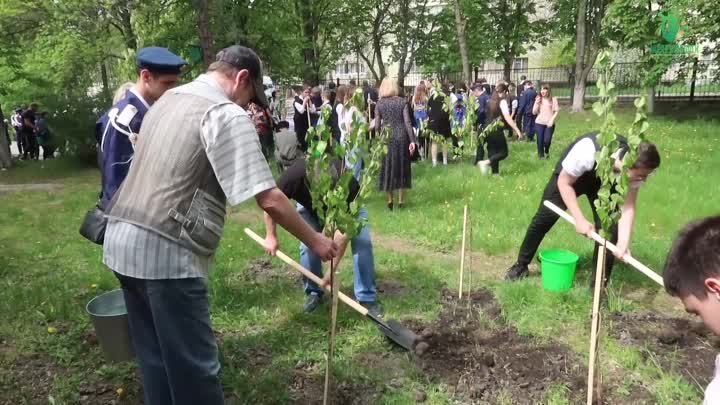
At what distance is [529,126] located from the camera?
13484 mm

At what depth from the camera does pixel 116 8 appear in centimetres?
1478

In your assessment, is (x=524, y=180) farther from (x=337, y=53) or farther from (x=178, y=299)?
(x=337, y=53)

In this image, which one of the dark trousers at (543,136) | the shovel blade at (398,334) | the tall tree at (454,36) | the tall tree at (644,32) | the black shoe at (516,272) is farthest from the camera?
the tall tree at (454,36)

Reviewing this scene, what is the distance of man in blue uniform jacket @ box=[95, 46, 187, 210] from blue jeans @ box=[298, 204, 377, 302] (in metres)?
1.45

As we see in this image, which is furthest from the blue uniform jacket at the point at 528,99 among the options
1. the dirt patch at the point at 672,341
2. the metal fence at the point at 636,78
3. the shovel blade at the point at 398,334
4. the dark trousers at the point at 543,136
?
the shovel blade at the point at 398,334

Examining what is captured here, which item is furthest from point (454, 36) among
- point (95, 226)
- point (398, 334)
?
point (95, 226)

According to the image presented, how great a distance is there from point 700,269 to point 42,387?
368cm

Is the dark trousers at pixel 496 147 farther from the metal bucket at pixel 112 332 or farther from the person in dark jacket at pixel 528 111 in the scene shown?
the metal bucket at pixel 112 332

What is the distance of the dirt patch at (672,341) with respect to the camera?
11.2ft

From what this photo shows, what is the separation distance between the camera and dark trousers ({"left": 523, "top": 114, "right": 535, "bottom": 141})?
13.4m

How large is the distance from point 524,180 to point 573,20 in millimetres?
16324

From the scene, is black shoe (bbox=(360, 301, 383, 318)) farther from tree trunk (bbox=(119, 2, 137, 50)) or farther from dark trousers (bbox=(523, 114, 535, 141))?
tree trunk (bbox=(119, 2, 137, 50))

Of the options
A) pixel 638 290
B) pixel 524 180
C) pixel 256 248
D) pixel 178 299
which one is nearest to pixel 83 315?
pixel 256 248

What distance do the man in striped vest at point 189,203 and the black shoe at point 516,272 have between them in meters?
3.00
